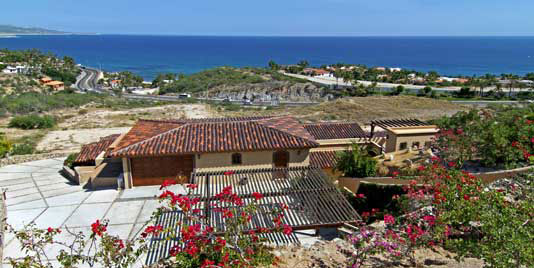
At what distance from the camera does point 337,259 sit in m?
9.83

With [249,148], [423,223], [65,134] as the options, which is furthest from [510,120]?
A: [65,134]

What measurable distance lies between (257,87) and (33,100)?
161 ft

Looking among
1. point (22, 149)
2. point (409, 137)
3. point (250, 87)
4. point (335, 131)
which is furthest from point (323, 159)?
point (250, 87)

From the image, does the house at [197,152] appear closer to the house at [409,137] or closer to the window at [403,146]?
the house at [409,137]

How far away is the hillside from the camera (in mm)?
83312

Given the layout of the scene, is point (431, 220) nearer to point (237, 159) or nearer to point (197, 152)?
point (237, 159)

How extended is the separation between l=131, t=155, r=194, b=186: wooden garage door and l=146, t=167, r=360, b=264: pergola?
2604 mm

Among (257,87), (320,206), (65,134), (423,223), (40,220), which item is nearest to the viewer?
(423,223)

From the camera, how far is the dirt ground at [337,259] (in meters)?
9.14

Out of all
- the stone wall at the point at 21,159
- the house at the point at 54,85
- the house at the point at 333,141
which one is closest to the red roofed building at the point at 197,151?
the house at the point at 333,141

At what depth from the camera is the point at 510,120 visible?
59.4 feet

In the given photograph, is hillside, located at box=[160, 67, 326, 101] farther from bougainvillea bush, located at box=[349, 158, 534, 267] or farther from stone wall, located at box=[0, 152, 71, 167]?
Answer: bougainvillea bush, located at box=[349, 158, 534, 267]

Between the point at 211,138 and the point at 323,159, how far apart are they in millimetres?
6520

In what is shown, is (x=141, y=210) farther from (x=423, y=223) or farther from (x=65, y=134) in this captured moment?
(x=65, y=134)
